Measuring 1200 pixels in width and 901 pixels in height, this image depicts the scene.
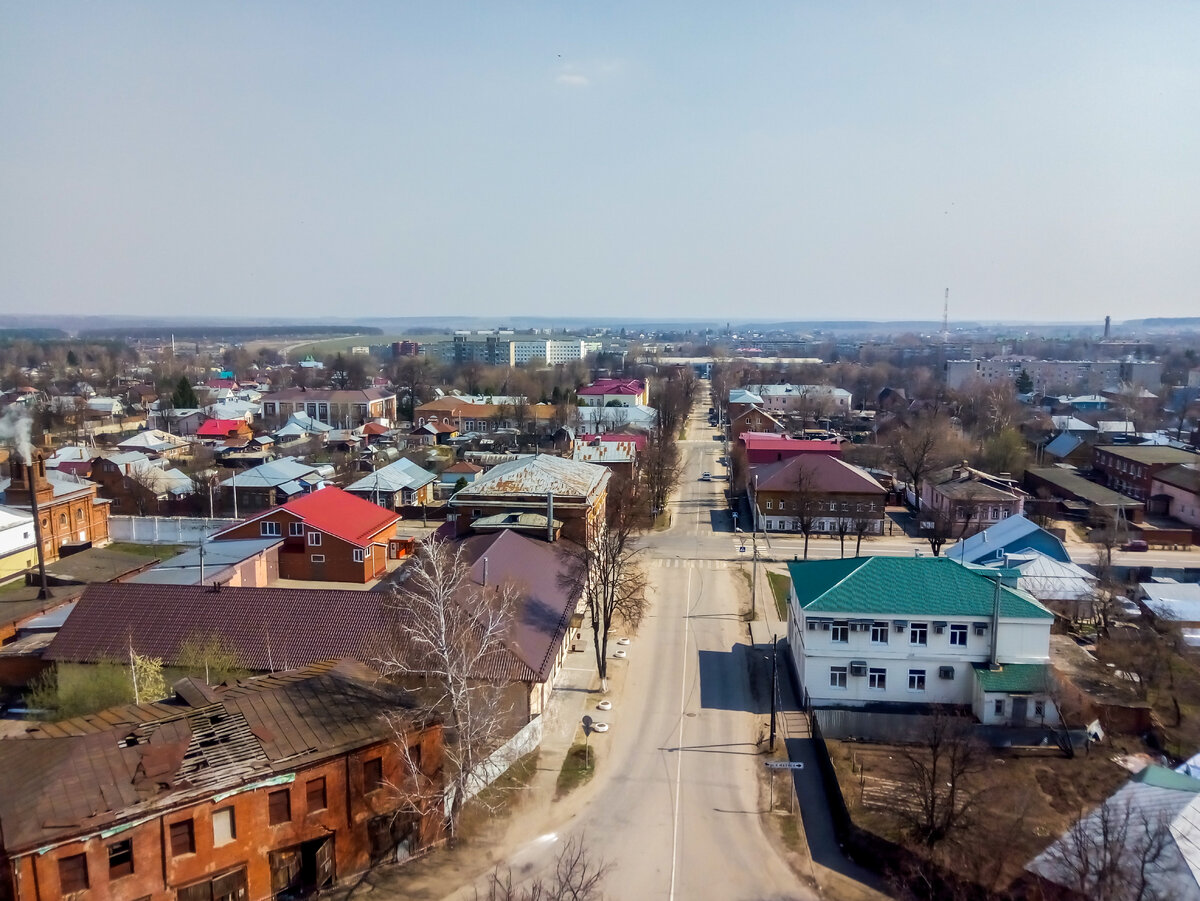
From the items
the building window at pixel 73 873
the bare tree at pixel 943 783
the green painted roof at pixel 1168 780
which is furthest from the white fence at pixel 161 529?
the green painted roof at pixel 1168 780

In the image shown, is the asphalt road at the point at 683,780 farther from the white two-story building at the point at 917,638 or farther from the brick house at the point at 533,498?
the brick house at the point at 533,498

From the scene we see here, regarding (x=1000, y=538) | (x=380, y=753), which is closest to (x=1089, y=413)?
(x=1000, y=538)

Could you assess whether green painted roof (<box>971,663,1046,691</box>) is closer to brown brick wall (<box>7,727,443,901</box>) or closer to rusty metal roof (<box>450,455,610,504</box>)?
brown brick wall (<box>7,727,443,901</box>)

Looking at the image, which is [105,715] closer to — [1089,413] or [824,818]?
[824,818]

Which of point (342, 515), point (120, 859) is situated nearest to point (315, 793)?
point (120, 859)

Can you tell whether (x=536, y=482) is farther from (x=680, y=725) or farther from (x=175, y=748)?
(x=175, y=748)

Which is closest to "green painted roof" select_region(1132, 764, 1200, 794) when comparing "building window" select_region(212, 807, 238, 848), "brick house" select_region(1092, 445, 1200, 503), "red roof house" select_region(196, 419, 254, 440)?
"building window" select_region(212, 807, 238, 848)
